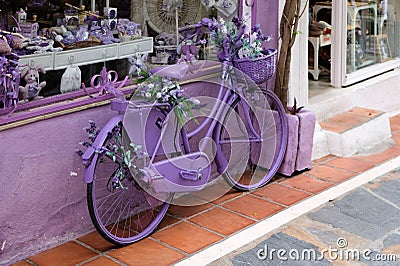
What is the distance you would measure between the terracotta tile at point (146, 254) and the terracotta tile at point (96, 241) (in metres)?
0.09

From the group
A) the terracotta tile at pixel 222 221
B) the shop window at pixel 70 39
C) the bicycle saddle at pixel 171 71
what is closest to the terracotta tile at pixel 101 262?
the terracotta tile at pixel 222 221

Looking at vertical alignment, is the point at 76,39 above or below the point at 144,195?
above

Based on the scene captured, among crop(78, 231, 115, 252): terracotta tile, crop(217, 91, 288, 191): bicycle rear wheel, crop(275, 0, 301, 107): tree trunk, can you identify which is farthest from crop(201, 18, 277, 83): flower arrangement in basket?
crop(78, 231, 115, 252): terracotta tile

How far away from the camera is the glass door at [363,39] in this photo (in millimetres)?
7309

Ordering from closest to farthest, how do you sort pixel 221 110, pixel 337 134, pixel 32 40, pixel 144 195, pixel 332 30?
pixel 32 40 → pixel 144 195 → pixel 221 110 → pixel 337 134 → pixel 332 30

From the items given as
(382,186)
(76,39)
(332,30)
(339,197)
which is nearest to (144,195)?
(76,39)

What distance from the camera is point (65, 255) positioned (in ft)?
14.4

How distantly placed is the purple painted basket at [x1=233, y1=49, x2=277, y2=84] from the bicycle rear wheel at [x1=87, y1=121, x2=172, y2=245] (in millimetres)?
1158

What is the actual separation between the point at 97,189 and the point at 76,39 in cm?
107

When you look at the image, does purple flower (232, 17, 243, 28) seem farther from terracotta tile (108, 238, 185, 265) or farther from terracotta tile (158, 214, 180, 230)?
terracotta tile (108, 238, 185, 265)

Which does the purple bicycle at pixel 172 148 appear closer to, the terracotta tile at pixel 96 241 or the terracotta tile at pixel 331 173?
the terracotta tile at pixel 96 241

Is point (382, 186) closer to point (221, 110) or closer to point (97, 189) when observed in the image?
point (221, 110)

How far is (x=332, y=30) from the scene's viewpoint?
7.37 m

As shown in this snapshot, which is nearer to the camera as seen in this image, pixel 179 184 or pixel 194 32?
pixel 179 184
